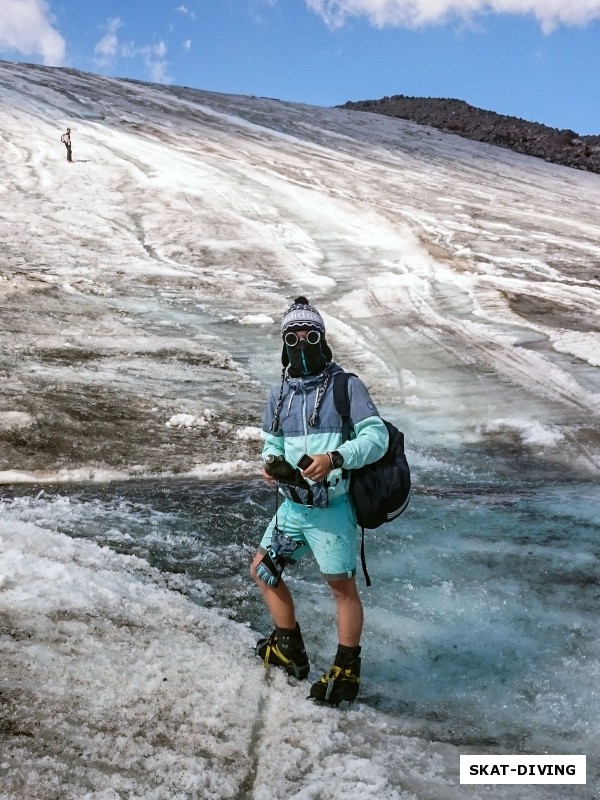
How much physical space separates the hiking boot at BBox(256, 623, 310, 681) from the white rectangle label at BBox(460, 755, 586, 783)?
776mm

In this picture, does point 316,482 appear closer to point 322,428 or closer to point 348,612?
point 322,428

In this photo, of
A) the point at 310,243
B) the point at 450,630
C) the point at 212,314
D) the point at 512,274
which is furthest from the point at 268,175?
the point at 450,630

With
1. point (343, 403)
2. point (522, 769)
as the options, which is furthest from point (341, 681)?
point (343, 403)

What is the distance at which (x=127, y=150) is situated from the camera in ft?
77.6

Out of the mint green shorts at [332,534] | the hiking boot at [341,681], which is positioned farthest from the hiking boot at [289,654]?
the mint green shorts at [332,534]

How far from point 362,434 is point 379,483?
0.69 ft

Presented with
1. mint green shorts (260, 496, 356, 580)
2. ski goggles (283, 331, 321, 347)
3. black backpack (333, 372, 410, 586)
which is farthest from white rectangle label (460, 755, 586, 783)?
ski goggles (283, 331, 321, 347)

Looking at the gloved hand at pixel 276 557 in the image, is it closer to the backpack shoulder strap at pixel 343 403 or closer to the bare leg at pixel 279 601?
the bare leg at pixel 279 601

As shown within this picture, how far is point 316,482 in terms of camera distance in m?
2.98

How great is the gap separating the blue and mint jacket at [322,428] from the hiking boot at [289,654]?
2.21 ft

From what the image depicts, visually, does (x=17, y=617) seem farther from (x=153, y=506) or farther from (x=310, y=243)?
(x=310, y=243)

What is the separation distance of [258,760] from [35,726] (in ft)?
2.72

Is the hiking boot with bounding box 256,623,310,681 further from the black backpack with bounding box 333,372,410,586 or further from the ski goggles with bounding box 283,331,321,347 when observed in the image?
the ski goggles with bounding box 283,331,321,347

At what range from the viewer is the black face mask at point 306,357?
10.3 feet
